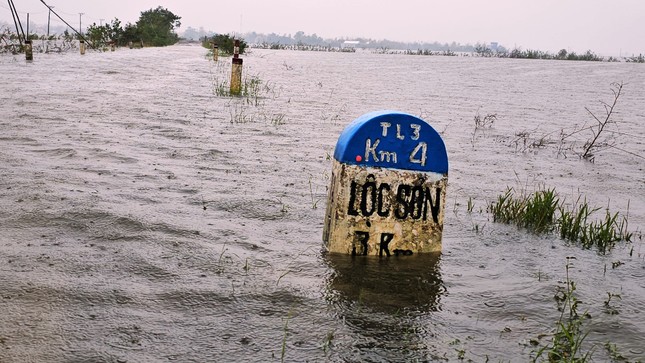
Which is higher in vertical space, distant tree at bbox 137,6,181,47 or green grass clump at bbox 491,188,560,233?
distant tree at bbox 137,6,181,47

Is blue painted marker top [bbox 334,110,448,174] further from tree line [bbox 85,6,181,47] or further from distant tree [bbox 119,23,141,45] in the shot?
distant tree [bbox 119,23,141,45]

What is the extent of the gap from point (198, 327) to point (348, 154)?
1634 millimetres

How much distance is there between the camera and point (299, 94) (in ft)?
58.3

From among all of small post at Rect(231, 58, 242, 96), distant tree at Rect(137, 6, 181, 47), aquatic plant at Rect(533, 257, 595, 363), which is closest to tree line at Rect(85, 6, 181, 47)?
distant tree at Rect(137, 6, 181, 47)

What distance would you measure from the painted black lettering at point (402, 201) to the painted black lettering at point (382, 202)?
0.06 metres

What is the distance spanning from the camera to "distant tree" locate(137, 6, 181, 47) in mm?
70750

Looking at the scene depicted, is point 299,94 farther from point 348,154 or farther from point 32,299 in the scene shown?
point 32,299

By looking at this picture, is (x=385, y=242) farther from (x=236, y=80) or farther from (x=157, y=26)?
(x=157, y=26)

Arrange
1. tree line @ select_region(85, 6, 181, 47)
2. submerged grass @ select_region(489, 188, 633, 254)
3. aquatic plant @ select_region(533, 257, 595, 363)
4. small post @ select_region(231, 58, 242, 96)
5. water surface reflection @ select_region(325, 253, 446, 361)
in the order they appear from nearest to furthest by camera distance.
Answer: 1. aquatic plant @ select_region(533, 257, 595, 363)
2. water surface reflection @ select_region(325, 253, 446, 361)
3. submerged grass @ select_region(489, 188, 633, 254)
4. small post @ select_region(231, 58, 242, 96)
5. tree line @ select_region(85, 6, 181, 47)

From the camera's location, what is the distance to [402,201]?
4.41m

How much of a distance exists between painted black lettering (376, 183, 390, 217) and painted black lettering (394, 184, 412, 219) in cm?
6

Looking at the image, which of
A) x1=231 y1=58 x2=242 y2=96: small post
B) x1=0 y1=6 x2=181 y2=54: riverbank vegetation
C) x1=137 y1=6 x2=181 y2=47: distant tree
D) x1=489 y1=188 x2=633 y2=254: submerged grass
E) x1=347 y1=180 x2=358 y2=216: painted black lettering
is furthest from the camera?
x1=137 y1=6 x2=181 y2=47: distant tree

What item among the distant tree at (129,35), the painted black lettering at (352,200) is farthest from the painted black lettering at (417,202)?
the distant tree at (129,35)

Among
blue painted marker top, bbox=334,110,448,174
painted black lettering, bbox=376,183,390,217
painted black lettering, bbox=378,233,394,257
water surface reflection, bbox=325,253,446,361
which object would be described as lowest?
water surface reflection, bbox=325,253,446,361
